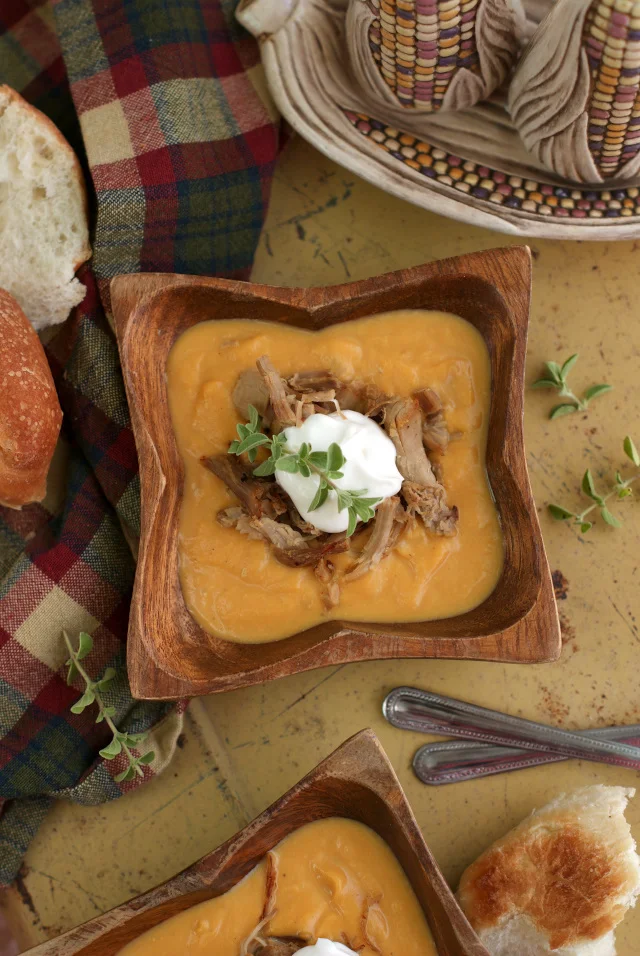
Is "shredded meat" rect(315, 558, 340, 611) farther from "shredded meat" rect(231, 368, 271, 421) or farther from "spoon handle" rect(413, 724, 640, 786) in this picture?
"spoon handle" rect(413, 724, 640, 786)

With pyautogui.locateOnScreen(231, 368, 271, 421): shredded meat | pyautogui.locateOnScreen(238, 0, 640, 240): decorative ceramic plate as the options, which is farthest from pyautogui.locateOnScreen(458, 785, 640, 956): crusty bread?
pyautogui.locateOnScreen(238, 0, 640, 240): decorative ceramic plate

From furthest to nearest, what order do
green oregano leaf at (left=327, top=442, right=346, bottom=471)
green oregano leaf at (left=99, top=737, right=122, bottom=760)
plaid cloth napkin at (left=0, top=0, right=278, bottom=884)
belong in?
plaid cloth napkin at (left=0, top=0, right=278, bottom=884), green oregano leaf at (left=99, top=737, right=122, bottom=760), green oregano leaf at (left=327, top=442, right=346, bottom=471)

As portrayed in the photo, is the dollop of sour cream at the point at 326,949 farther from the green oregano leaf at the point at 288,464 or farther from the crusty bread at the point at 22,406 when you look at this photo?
the crusty bread at the point at 22,406

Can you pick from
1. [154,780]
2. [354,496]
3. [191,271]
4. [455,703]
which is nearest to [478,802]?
[455,703]

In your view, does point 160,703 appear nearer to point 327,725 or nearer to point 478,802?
point 327,725

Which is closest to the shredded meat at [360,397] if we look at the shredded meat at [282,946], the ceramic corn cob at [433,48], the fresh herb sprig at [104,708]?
the ceramic corn cob at [433,48]

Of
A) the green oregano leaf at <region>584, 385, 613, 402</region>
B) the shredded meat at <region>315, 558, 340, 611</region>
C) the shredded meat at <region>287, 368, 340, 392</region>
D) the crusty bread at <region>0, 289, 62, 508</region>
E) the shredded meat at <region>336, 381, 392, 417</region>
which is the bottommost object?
the green oregano leaf at <region>584, 385, 613, 402</region>

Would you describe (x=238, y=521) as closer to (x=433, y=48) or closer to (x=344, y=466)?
(x=344, y=466)
